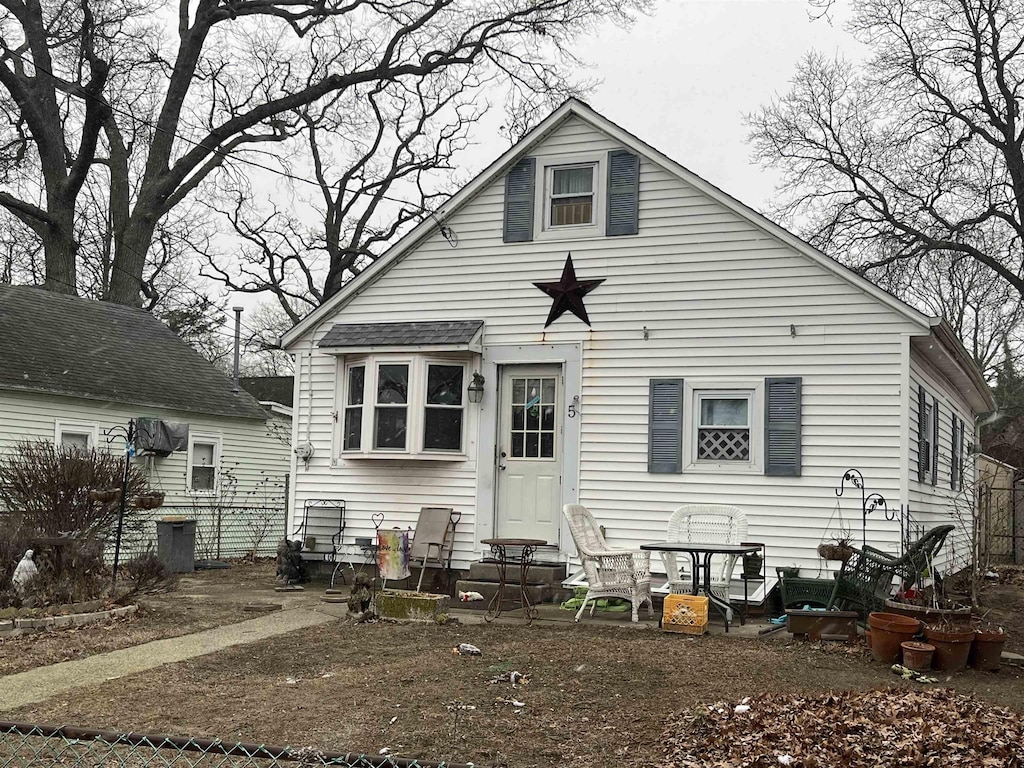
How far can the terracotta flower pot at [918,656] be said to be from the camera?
7582mm

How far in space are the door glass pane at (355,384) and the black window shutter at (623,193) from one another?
3.59 metres

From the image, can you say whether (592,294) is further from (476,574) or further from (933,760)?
(933,760)

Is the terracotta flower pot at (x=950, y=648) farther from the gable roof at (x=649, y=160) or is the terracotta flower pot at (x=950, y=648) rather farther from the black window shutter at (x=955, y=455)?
the black window shutter at (x=955, y=455)

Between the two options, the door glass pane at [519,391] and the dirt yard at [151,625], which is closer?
the dirt yard at [151,625]

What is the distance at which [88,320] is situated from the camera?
68.0 ft

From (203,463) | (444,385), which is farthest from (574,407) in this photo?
(203,463)

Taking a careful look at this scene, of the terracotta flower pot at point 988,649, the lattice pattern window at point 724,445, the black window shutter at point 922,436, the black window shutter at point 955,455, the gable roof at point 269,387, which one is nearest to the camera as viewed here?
the terracotta flower pot at point 988,649

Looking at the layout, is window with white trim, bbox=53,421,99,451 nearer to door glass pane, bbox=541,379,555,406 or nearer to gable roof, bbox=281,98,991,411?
gable roof, bbox=281,98,991,411

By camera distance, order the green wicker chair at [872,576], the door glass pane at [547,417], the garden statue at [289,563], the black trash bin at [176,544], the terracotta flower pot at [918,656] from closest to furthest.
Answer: the terracotta flower pot at [918,656] → the green wicker chair at [872,576] → the door glass pane at [547,417] → the garden statue at [289,563] → the black trash bin at [176,544]

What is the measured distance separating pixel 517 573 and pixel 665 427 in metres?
2.36

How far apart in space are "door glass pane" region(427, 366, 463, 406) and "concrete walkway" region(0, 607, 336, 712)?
10.6 ft

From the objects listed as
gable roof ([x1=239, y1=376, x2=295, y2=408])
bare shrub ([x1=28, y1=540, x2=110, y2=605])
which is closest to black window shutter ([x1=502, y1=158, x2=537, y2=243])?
bare shrub ([x1=28, y1=540, x2=110, y2=605])

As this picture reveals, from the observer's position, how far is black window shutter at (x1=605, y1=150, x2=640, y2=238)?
1185cm

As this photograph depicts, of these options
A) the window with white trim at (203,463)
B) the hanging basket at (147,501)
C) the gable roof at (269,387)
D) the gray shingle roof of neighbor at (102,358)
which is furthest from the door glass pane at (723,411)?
the gable roof at (269,387)
